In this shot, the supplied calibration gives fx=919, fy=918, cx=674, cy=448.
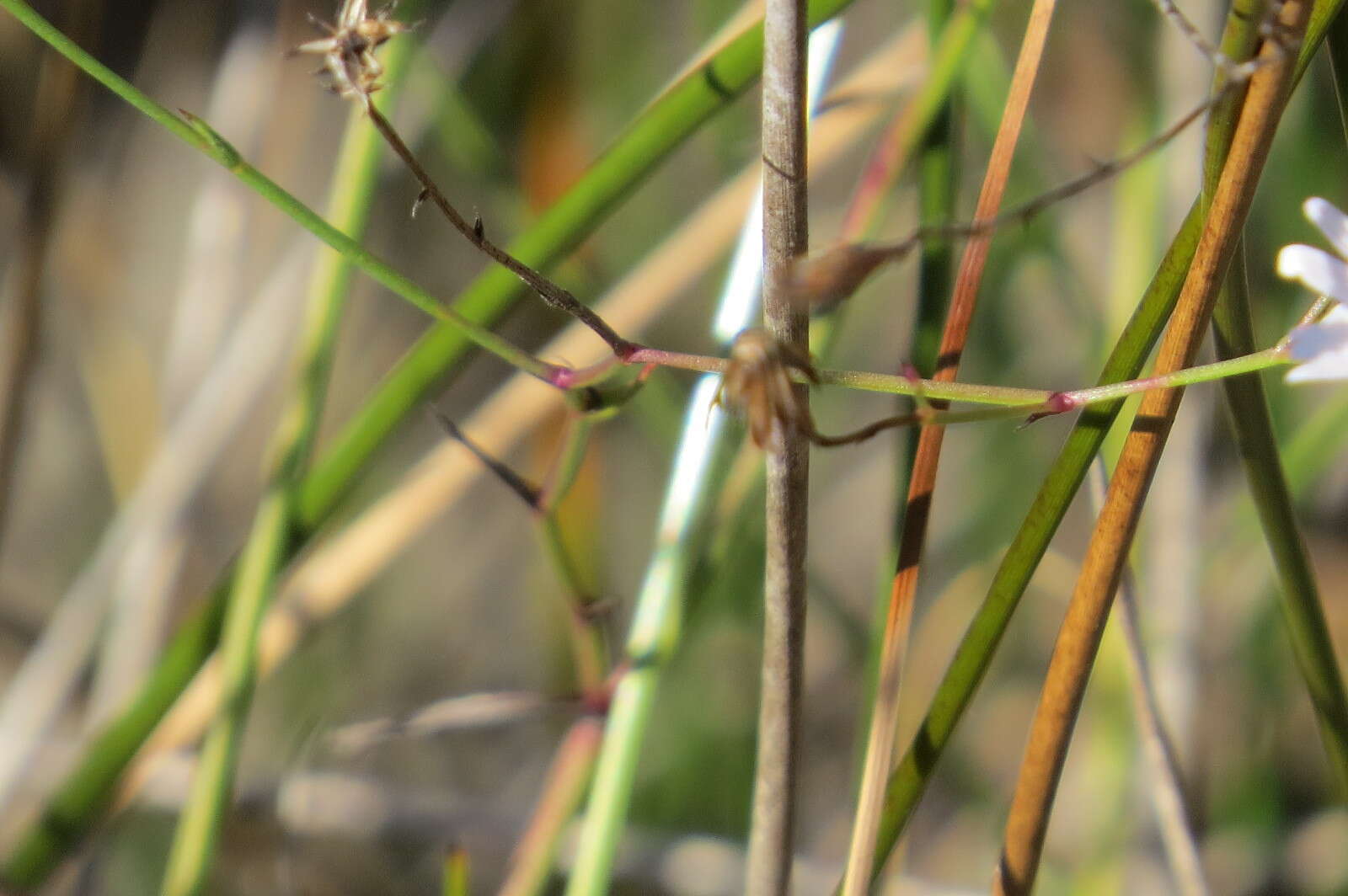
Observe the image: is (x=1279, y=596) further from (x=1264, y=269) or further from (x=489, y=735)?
(x=489, y=735)

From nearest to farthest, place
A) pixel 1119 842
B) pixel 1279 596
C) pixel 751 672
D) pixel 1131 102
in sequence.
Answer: pixel 1279 596, pixel 1119 842, pixel 1131 102, pixel 751 672

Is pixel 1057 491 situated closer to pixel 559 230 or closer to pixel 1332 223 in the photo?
pixel 1332 223

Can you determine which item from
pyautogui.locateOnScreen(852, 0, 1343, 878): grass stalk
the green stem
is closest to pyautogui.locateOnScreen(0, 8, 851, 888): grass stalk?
the green stem

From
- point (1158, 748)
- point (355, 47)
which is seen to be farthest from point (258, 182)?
point (1158, 748)

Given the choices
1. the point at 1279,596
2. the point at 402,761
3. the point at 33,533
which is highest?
the point at 33,533

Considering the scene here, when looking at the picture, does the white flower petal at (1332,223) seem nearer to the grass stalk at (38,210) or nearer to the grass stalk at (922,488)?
the grass stalk at (922,488)

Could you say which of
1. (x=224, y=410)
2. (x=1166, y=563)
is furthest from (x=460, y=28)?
(x=1166, y=563)
